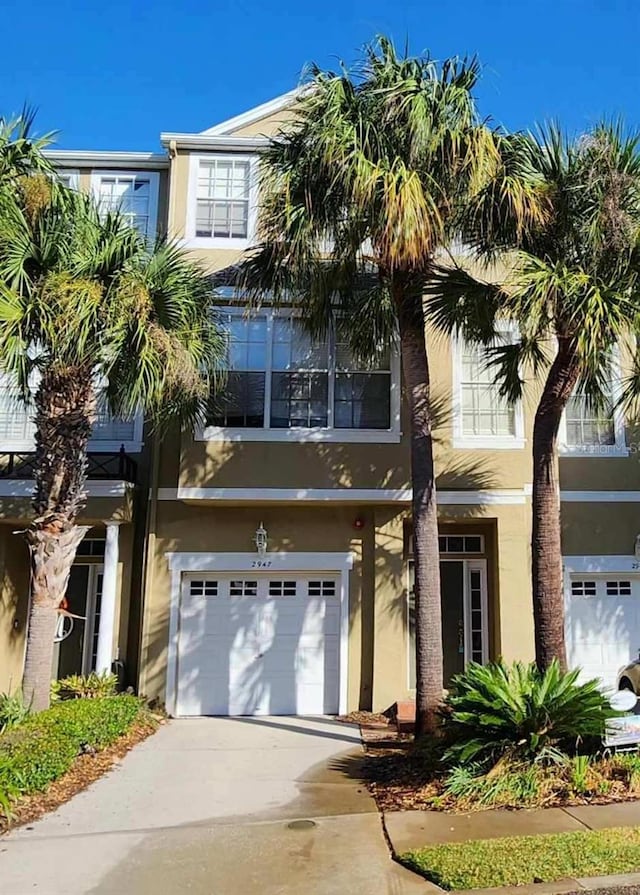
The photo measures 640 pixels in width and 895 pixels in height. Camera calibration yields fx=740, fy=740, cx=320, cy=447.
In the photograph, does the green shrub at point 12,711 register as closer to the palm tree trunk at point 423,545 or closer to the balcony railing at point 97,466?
the balcony railing at point 97,466

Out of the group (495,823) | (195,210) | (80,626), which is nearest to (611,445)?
(495,823)

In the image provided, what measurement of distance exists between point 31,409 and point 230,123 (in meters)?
6.76

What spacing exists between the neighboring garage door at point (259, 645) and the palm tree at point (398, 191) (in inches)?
153

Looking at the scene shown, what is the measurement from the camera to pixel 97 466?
43.8ft

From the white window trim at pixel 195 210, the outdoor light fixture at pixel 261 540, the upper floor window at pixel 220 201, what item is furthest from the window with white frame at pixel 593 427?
the upper floor window at pixel 220 201

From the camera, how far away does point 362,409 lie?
13.0 m

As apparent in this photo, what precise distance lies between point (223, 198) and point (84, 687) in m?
8.96

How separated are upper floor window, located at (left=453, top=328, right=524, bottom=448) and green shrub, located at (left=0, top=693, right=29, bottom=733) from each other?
7860mm

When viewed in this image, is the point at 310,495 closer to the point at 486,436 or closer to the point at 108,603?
the point at 486,436

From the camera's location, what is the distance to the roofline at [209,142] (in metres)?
13.8

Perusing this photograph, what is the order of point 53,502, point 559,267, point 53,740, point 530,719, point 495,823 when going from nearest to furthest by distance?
point 495,823 < point 530,719 < point 53,740 < point 559,267 < point 53,502

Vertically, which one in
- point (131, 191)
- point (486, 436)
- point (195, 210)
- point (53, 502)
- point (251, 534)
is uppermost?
point (131, 191)

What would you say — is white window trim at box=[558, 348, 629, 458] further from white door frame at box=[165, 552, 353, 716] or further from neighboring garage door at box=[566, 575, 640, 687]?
white door frame at box=[165, 552, 353, 716]

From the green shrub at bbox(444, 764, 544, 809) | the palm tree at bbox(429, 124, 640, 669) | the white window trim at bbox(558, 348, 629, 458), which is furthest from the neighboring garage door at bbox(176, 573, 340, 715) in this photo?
the green shrub at bbox(444, 764, 544, 809)
